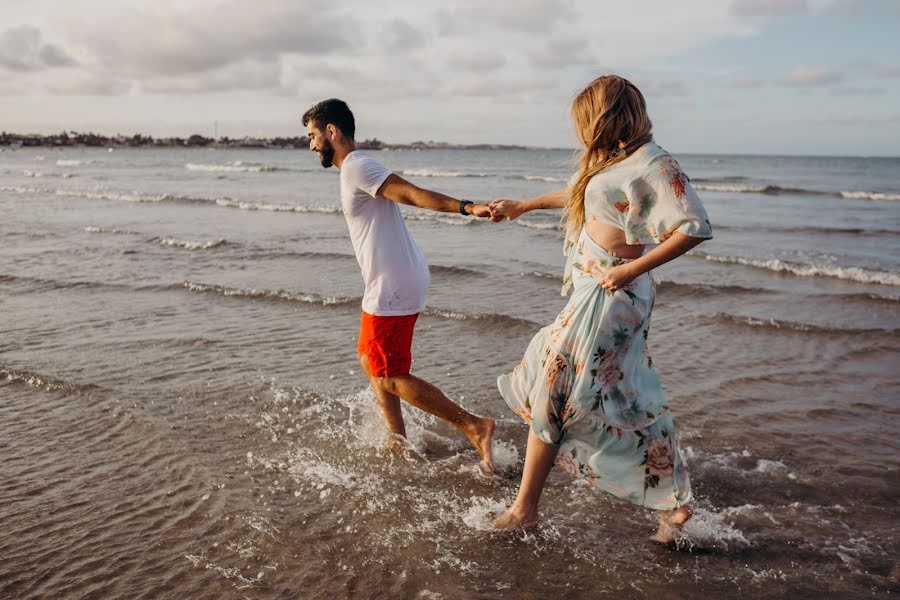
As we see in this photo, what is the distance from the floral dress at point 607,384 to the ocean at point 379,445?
0.38 m

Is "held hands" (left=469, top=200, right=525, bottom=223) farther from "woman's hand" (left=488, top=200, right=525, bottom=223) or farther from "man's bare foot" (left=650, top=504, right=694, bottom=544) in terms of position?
"man's bare foot" (left=650, top=504, right=694, bottom=544)

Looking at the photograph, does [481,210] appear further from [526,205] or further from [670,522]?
[670,522]

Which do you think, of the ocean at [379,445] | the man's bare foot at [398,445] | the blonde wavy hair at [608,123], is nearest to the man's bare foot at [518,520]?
the ocean at [379,445]

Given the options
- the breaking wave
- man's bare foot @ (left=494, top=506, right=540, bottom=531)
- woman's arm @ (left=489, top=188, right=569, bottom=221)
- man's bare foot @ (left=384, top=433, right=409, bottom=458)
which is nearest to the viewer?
woman's arm @ (left=489, top=188, right=569, bottom=221)

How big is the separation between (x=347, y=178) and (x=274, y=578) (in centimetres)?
211

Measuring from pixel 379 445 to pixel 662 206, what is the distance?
264 cm

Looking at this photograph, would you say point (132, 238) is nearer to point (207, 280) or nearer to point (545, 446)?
point (207, 280)

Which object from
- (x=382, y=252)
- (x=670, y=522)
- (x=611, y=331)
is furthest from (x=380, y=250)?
(x=670, y=522)

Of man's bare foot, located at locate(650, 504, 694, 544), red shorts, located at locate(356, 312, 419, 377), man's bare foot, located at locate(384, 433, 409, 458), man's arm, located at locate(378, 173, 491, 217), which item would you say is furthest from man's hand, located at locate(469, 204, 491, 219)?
man's bare foot, located at locate(650, 504, 694, 544)

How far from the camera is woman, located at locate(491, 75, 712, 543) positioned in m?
2.95

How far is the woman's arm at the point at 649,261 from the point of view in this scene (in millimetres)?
2812

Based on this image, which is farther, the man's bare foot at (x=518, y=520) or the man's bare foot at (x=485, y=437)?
the man's bare foot at (x=485, y=437)

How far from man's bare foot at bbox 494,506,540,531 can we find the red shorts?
1.11 metres

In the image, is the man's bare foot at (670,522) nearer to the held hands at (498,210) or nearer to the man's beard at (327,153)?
the held hands at (498,210)
